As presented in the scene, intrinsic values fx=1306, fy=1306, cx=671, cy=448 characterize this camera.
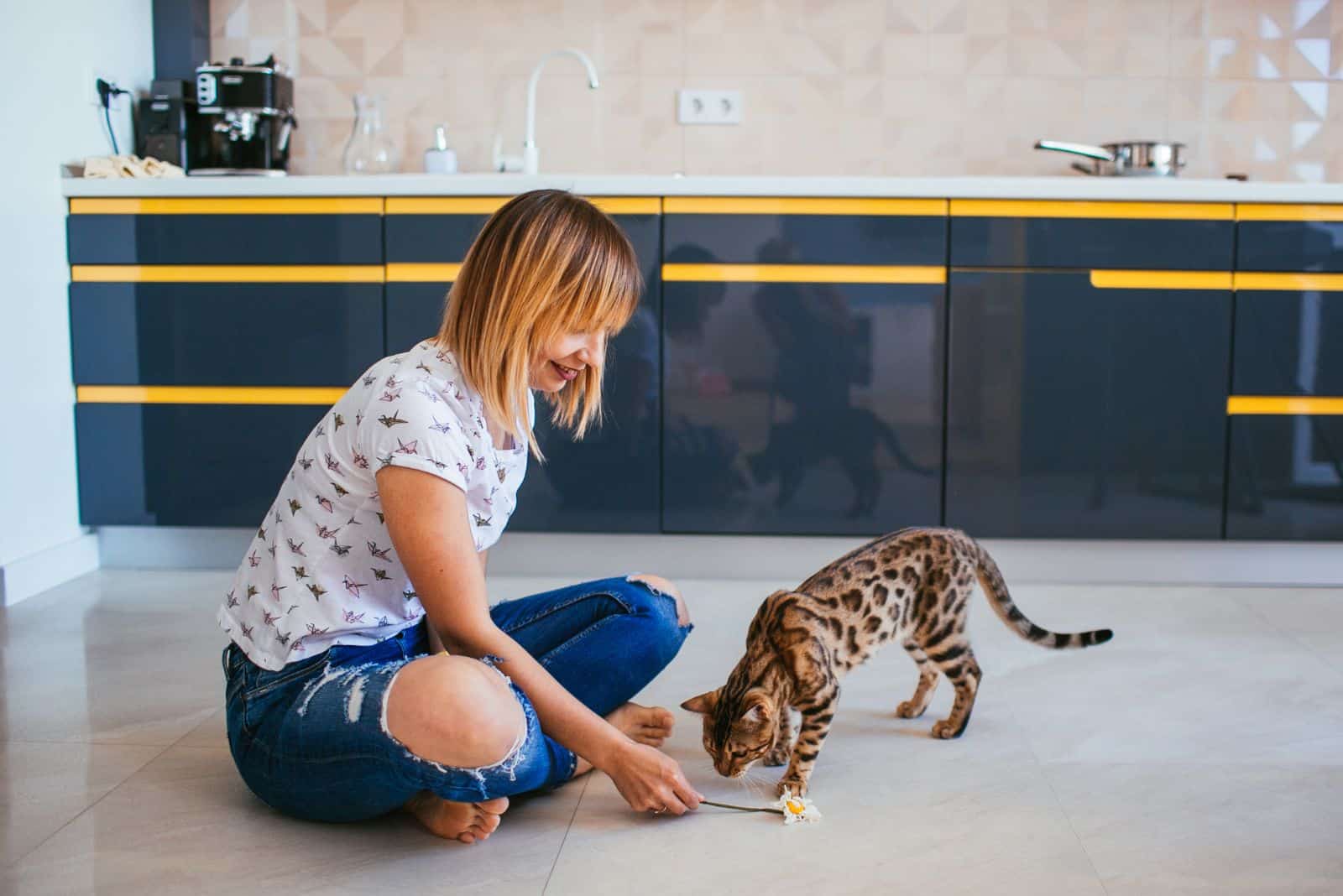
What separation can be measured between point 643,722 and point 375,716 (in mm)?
560

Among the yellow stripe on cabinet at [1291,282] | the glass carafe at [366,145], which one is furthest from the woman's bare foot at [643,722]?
the glass carafe at [366,145]

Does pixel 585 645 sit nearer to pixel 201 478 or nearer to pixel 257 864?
pixel 257 864

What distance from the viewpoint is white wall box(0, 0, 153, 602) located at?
3.10 metres

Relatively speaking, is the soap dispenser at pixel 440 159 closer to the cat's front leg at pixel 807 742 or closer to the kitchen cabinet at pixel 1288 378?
the kitchen cabinet at pixel 1288 378

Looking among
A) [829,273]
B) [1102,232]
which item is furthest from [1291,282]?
[829,273]

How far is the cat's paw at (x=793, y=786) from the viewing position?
6.31 ft

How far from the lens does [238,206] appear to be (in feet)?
11.0

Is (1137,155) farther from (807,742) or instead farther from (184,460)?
(184,460)

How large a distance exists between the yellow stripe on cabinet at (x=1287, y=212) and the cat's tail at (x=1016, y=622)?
5.25 ft

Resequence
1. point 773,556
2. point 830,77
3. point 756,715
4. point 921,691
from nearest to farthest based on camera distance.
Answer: point 756,715 < point 921,691 < point 773,556 < point 830,77

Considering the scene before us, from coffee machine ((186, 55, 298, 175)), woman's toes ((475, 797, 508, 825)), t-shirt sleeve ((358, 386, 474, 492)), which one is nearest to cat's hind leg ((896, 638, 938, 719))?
woman's toes ((475, 797, 508, 825))

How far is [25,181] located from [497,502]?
205 cm

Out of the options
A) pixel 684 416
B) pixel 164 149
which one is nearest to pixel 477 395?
pixel 684 416

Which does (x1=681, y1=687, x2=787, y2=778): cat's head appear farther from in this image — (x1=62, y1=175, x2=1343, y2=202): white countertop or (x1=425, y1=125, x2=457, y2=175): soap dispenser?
(x1=425, y1=125, x2=457, y2=175): soap dispenser
